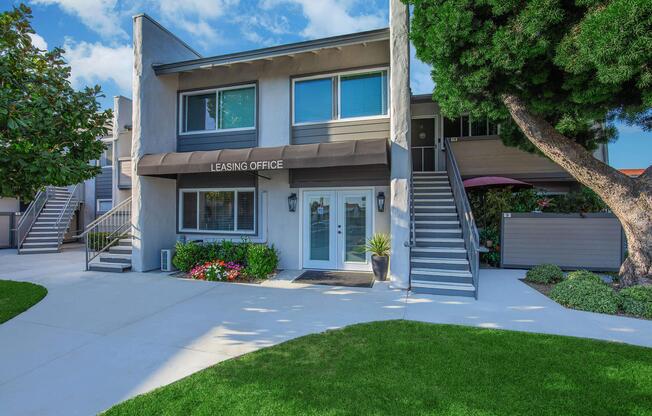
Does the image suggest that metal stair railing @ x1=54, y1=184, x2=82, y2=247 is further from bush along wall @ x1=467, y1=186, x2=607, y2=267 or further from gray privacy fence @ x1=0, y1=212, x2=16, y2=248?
bush along wall @ x1=467, y1=186, x2=607, y2=267

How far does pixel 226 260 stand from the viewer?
9.48 meters

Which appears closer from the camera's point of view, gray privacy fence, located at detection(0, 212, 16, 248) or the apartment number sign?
the apartment number sign

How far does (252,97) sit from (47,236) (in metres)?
12.6

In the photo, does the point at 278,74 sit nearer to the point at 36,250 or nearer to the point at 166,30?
the point at 166,30

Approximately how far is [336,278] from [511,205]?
6.47m

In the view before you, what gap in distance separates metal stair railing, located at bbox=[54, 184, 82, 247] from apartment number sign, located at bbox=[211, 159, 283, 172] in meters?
11.4

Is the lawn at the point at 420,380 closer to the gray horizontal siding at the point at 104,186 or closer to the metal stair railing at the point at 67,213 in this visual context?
the metal stair railing at the point at 67,213

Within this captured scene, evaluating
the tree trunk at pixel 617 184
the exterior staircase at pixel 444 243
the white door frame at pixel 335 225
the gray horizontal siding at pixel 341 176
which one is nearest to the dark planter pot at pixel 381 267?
the exterior staircase at pixel 444 243

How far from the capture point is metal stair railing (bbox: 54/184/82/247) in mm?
14855

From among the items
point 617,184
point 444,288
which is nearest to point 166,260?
point 444,288

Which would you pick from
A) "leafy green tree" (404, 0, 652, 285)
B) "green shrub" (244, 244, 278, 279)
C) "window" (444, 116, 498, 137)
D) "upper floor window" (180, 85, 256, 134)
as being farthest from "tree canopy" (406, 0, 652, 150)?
"green shrub" (244, 244, 278, 279)

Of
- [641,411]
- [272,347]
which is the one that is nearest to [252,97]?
[272,347]

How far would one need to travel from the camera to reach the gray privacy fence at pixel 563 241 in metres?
9.14

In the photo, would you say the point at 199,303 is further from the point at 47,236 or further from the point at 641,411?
the point at 47,236
